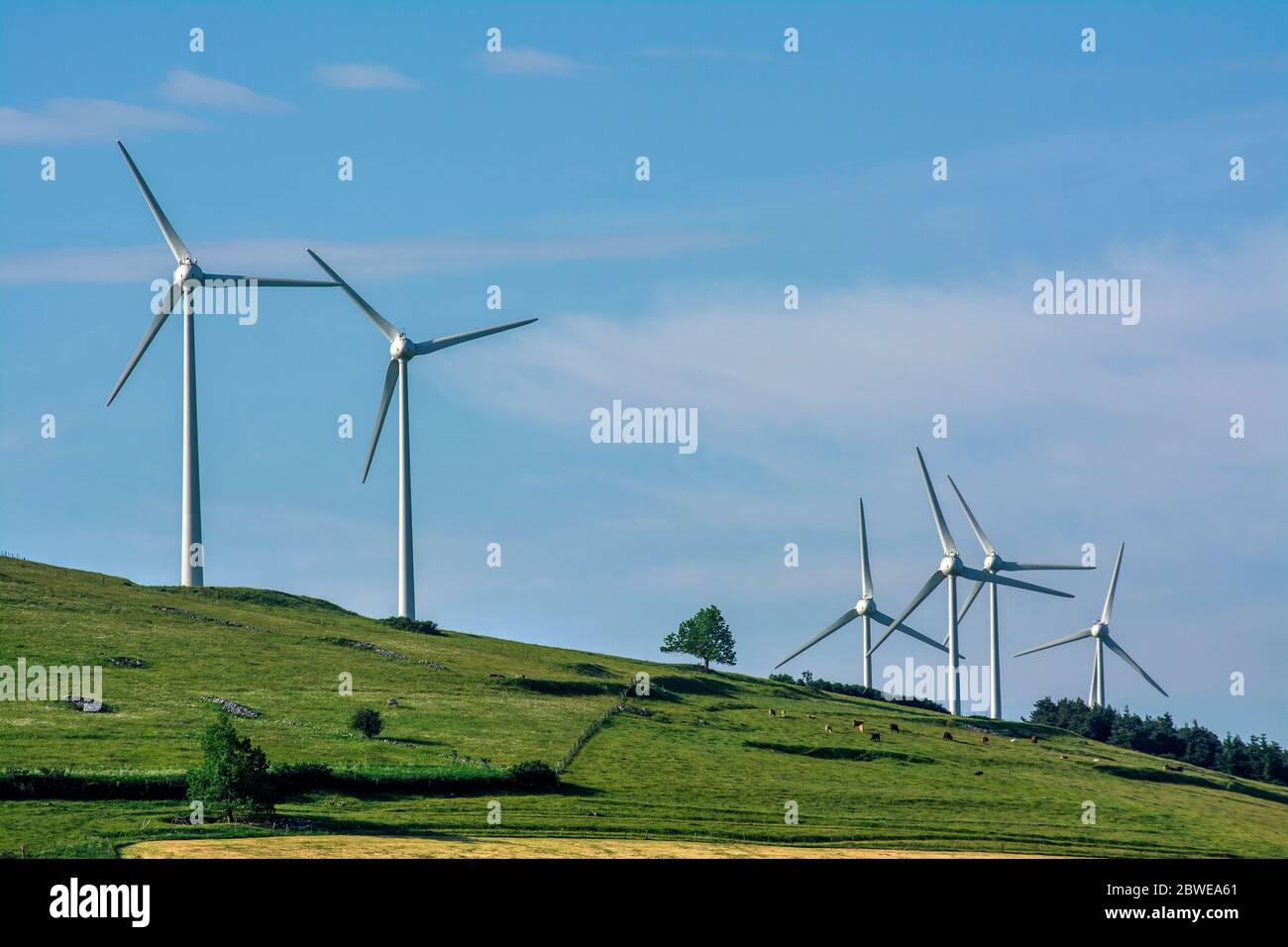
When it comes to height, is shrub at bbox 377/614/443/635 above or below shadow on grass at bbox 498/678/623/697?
above

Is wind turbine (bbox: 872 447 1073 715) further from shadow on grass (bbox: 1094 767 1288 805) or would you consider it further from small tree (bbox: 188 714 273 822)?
small tree (bbox: 188 714 273 822)

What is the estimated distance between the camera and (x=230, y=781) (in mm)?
89938

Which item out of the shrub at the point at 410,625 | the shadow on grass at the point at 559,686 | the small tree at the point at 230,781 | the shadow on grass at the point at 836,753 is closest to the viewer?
the small tree at the point at 230,781

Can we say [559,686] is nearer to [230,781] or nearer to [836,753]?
[836,753]

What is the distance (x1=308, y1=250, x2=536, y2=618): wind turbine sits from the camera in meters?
172

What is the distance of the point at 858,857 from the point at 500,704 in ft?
164

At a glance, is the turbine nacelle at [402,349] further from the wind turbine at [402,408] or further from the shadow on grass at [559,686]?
the shadow on grass at [559,686]

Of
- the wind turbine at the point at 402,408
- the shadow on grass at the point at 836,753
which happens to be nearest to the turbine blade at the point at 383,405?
the wind turbine at the point at 402,408

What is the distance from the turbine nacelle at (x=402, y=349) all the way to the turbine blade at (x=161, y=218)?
23051mm

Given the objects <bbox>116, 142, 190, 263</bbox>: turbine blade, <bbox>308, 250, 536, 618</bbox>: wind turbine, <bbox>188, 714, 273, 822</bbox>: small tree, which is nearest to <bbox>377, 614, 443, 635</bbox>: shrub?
<bbox>308, 250, 536, 618</bbox>: wind turbine

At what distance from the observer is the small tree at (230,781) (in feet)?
295

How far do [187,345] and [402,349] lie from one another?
2525 centimetres
